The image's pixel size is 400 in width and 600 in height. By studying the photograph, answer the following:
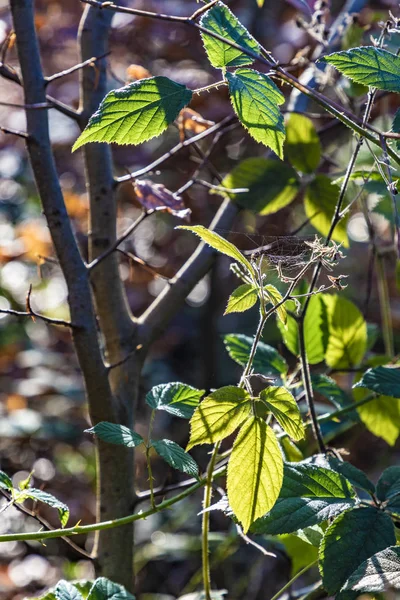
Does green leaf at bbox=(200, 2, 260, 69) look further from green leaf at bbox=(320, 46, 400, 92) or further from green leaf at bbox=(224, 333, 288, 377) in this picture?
green leaf at bbox=(224, 333, 288, 377)

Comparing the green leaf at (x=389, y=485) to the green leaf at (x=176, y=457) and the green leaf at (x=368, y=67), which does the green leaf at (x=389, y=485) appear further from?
the green leaf at (x=368, y=67)

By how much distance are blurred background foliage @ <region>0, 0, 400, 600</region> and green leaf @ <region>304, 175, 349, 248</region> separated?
0.94 meters

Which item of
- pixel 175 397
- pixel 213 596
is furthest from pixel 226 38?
pixel 213 596

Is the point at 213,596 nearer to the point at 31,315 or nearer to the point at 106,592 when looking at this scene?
the point at 106,592

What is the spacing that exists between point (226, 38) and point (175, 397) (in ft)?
1.09

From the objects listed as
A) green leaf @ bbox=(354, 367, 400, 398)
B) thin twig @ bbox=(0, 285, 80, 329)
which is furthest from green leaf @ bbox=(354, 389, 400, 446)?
thin twig @ bbox=(0, 285, 80, 329)

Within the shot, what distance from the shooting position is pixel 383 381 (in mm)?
633

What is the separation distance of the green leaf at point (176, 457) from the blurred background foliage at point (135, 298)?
115 cm

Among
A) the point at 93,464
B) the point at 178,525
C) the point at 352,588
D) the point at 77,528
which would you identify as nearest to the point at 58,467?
the point at 93,464

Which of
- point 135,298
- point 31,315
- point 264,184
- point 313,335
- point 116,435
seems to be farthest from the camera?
point 135,298

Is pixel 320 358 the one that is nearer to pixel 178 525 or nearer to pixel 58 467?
pixel 178 525

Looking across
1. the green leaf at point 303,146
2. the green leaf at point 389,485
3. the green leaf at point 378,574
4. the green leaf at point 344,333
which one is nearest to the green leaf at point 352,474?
the green leaf at point 389,485

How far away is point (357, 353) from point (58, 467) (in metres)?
1.35

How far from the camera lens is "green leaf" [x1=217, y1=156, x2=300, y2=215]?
0.90m
